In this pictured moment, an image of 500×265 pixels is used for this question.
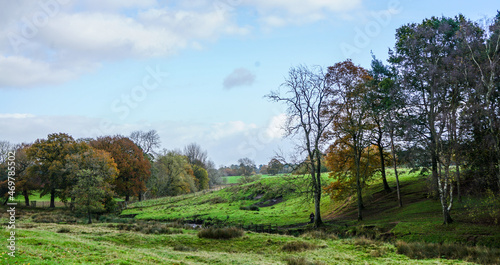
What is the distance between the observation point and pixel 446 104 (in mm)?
26594

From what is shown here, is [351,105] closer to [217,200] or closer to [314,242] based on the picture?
[314,242]

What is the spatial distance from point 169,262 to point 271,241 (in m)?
10.9

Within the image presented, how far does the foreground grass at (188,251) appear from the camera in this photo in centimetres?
1484

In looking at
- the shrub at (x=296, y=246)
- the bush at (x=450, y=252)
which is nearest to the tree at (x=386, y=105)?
the bush at (x=450, y=252)

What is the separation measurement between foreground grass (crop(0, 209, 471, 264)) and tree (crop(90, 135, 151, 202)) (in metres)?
44.1

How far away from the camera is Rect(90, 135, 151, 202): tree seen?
70.4 metres

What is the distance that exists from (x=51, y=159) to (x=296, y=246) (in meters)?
63.4

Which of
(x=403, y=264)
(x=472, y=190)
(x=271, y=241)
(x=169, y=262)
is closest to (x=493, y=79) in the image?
(x=472, y=190)

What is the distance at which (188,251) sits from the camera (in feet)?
70.9

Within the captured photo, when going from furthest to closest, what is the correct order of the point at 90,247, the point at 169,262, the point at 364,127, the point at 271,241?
the point at 364,127, the point at 271,241, the point at 90,247, the point at 169,262

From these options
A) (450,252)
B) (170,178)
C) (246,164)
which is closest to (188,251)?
(450,252)

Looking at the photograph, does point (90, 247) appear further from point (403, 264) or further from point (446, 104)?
point (446, 104)

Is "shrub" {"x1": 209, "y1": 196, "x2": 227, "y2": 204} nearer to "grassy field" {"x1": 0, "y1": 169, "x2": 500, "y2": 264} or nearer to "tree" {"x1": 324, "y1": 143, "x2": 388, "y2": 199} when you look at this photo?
"grassy field" {"x1": 0, "y1": 169, "x2": 500, "y2": 264}

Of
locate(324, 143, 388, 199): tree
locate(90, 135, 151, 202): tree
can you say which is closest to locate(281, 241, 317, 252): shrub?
locate(324, 143, 388, 199): tree
